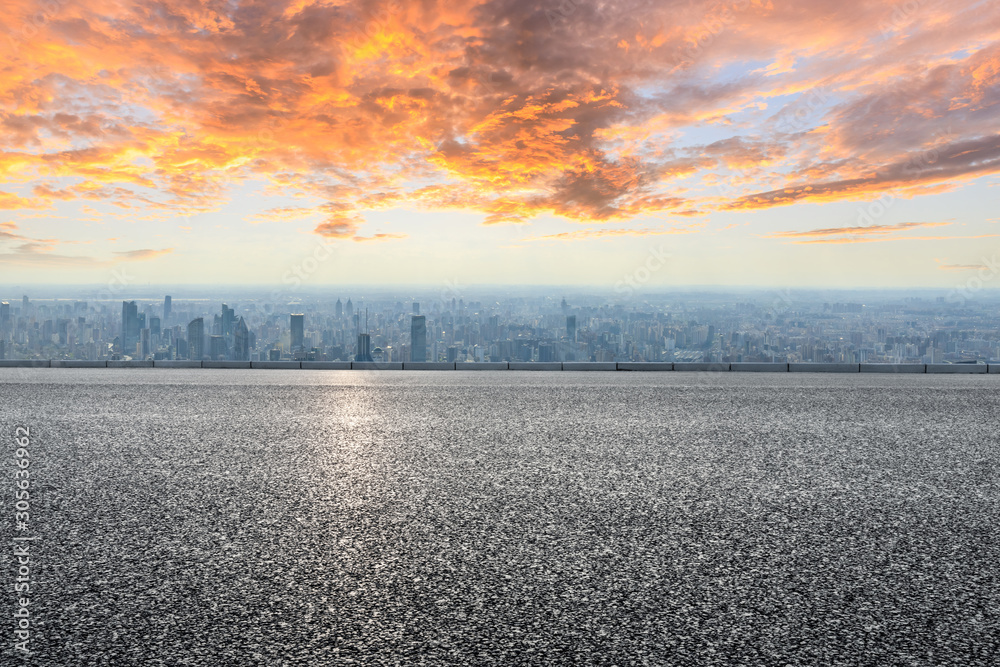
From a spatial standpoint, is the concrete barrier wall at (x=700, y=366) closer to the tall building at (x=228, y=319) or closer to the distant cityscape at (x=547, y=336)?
the distant cityscape at (x=547, y=336)

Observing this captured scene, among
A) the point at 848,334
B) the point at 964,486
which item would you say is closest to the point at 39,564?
the point at 964,486

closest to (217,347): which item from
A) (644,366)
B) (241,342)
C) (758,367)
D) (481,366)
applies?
(241,342)

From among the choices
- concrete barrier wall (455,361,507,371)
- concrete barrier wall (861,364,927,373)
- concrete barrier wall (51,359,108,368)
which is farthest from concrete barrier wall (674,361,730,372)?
concrete barrier wall (51,359,108,368)

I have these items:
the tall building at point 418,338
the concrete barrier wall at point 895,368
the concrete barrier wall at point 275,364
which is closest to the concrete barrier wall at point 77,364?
the concrete barrier wall at point 275,364

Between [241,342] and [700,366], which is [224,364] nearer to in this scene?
[241,342]

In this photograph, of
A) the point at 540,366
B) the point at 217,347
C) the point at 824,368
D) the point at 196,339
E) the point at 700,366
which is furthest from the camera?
the point at 196,339

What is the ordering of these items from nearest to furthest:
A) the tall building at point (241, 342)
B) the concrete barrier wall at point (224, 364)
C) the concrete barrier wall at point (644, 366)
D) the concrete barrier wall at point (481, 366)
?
the concrete barrier wall at point (644, 366) → the concrete barrier wall at point (481, 366) → the concrete barrier wall at point (224, 364) → the tall building at point (241, 342)

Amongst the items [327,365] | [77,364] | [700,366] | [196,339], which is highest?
[196,339]
